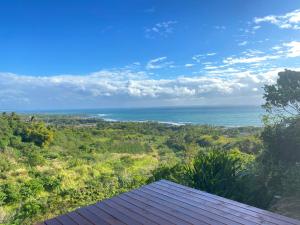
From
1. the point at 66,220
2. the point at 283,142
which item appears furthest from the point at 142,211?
the point at 283,142

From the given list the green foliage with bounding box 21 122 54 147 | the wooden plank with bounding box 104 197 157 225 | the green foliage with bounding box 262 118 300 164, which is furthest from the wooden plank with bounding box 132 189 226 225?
the green foliage with bounding box 21 122 54 147

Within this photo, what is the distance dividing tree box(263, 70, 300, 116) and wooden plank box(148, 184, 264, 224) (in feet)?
14.7

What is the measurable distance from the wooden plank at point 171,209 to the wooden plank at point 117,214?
1.50 ft

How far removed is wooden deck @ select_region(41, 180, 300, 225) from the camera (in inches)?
144

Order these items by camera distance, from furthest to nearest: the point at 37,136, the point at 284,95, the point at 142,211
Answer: the point at 37,136, the point at 284,95, the point at 142,211

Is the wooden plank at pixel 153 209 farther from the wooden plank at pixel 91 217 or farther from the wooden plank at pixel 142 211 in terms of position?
the wooden plank at pixel 91 217

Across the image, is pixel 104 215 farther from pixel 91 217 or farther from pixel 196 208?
pixel 196 208

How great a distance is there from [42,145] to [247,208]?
2999 centimetres

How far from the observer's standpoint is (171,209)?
4.05 m

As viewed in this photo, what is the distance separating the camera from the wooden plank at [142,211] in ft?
12.0

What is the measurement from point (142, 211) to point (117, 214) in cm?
31

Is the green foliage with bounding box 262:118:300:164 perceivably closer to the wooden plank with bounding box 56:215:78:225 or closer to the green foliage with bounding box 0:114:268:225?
the green foliage with bounding box 0:114:268:225

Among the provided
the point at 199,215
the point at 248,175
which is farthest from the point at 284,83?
the point at 199,215

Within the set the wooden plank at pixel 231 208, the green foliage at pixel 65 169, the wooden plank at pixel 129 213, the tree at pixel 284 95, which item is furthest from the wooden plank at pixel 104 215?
the tree at pixel 284 95
